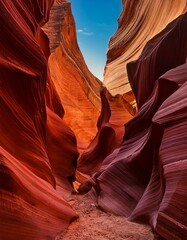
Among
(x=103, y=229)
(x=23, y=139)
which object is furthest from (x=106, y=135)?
(x=103, y=229)

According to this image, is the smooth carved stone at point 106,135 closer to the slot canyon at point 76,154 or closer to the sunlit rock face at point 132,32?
the slot canyon at point 76,154

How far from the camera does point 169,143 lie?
10.9 ft

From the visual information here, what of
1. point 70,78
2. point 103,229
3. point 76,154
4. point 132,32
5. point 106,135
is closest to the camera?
point 103,229

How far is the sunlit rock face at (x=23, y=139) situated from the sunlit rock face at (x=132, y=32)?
6.82 m

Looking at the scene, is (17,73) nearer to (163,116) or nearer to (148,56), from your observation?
(163,116)

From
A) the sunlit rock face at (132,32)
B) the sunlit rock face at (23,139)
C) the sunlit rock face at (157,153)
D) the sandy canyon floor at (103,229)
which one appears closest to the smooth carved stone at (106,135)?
the sunlit rock face at (132,32)

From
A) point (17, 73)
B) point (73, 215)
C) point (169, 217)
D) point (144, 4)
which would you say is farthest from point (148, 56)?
point (144, 4)

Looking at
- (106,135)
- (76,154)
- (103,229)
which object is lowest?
(106,135)

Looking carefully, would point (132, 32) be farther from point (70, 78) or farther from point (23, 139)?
point (23, 139)

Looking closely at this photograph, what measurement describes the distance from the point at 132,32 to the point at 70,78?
129 inches

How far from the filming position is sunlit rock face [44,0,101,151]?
45.3ft

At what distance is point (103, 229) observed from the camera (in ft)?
11.1

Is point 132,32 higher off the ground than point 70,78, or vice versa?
point 132,32

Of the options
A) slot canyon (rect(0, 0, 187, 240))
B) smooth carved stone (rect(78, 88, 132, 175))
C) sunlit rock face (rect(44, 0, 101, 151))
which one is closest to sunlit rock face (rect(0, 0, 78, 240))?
slot canyon (rect(0, 0, 187, 240))
